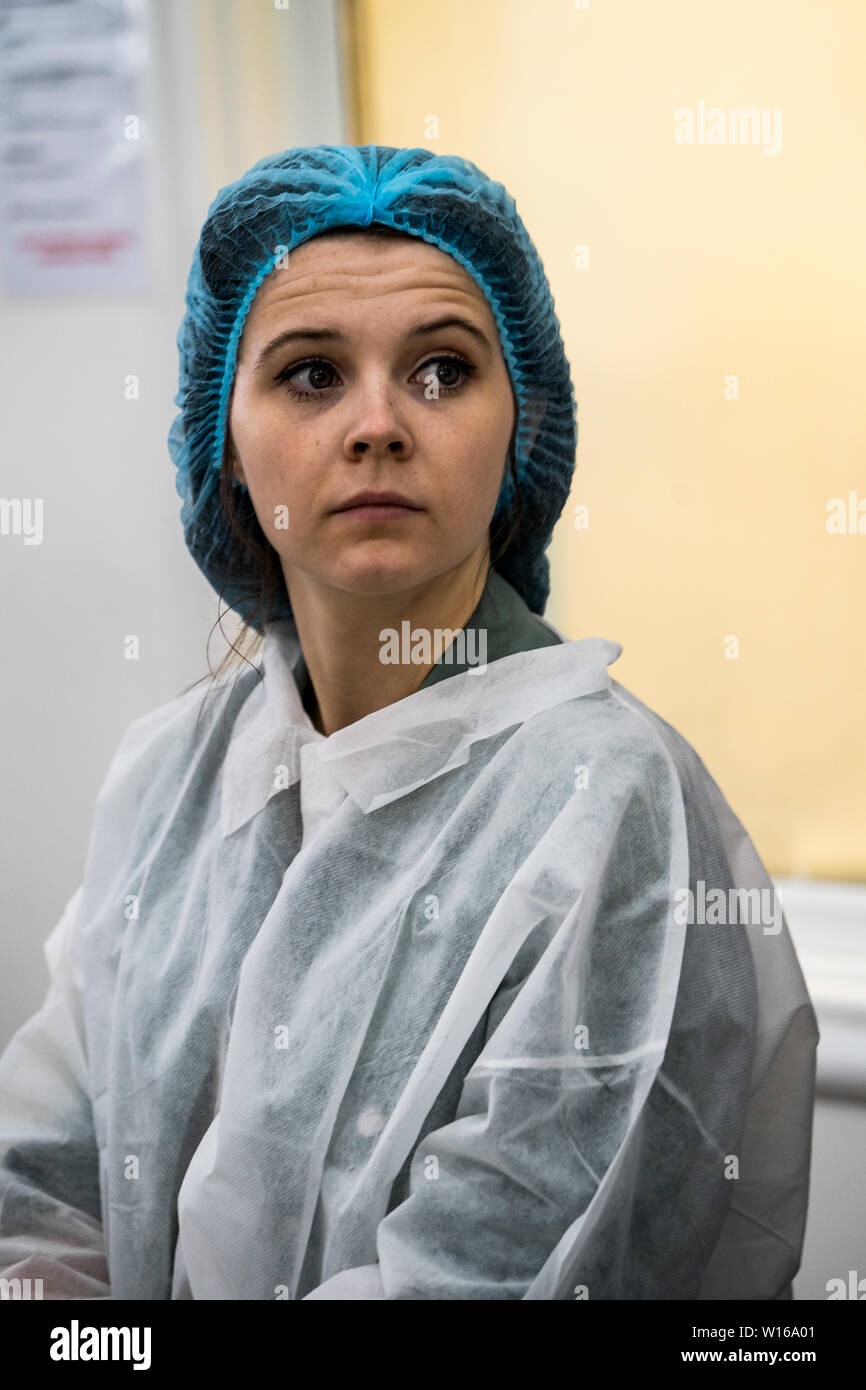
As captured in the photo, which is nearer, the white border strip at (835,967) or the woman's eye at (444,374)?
the woman's eye at (444,374)

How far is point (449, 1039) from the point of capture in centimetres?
71

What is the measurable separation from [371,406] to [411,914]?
0.34 m

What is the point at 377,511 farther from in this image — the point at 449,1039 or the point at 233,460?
the point at 449,1039

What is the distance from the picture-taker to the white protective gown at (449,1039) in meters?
0.69

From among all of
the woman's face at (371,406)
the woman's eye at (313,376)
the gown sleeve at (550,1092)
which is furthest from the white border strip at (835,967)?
the woman's eye at (313,376)

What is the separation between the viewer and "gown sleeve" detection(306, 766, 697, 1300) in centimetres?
67

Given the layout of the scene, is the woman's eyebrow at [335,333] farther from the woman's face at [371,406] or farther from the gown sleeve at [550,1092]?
the gown sleeve at [550,1092]

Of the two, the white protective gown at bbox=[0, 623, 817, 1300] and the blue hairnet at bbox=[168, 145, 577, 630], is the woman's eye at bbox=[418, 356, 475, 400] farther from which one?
the white protective gown at bbox=[0, 623, 817, 1300]

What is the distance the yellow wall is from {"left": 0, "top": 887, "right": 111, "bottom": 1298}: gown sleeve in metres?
0.64

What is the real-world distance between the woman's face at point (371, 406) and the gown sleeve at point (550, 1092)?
0.24m

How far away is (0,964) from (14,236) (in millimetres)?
Result: 705
